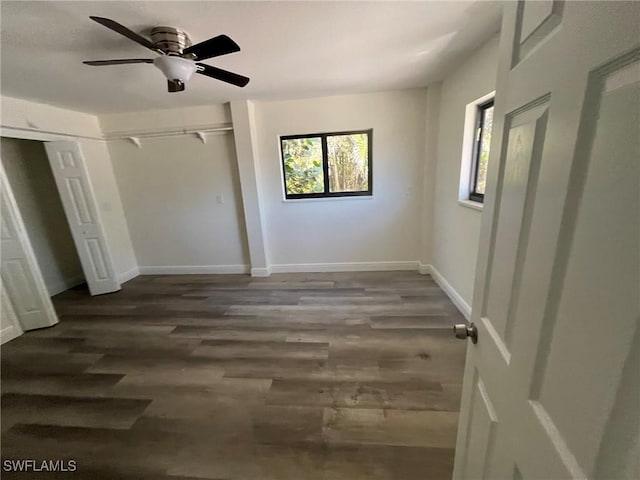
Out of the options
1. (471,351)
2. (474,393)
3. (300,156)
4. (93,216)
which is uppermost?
(300,156)

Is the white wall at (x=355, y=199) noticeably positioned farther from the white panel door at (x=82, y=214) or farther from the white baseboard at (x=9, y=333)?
the white baseboard at (x=9, y=333)

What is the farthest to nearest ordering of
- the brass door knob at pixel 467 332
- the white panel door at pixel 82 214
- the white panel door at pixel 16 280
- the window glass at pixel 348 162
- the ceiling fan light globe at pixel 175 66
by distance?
the window glass at pixel 348 162, the white panel door at pixel 82 214, the white panel door at pixel 16 280, the ceiling fan light globe at pixel 175 66, the brass door knob at pixel 467 332

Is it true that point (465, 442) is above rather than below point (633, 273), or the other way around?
below

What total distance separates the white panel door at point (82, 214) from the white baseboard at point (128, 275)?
28cm

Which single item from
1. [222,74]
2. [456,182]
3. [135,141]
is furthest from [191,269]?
[456,182]

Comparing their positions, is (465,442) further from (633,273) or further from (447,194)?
(447,194)

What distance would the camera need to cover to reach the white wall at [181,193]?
3.66m

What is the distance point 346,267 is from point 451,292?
147cm

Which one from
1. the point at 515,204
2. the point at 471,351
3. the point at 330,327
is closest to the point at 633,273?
the point at 515,204

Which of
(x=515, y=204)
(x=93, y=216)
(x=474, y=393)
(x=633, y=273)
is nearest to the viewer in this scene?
(x=633, y=273)

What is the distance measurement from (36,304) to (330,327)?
3103 millimetres

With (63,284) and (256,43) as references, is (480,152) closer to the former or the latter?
(256,43)

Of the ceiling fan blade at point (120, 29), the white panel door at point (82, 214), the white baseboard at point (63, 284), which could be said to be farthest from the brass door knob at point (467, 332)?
the white baseboard at point (63, 284)

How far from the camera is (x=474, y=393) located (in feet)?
2.89
